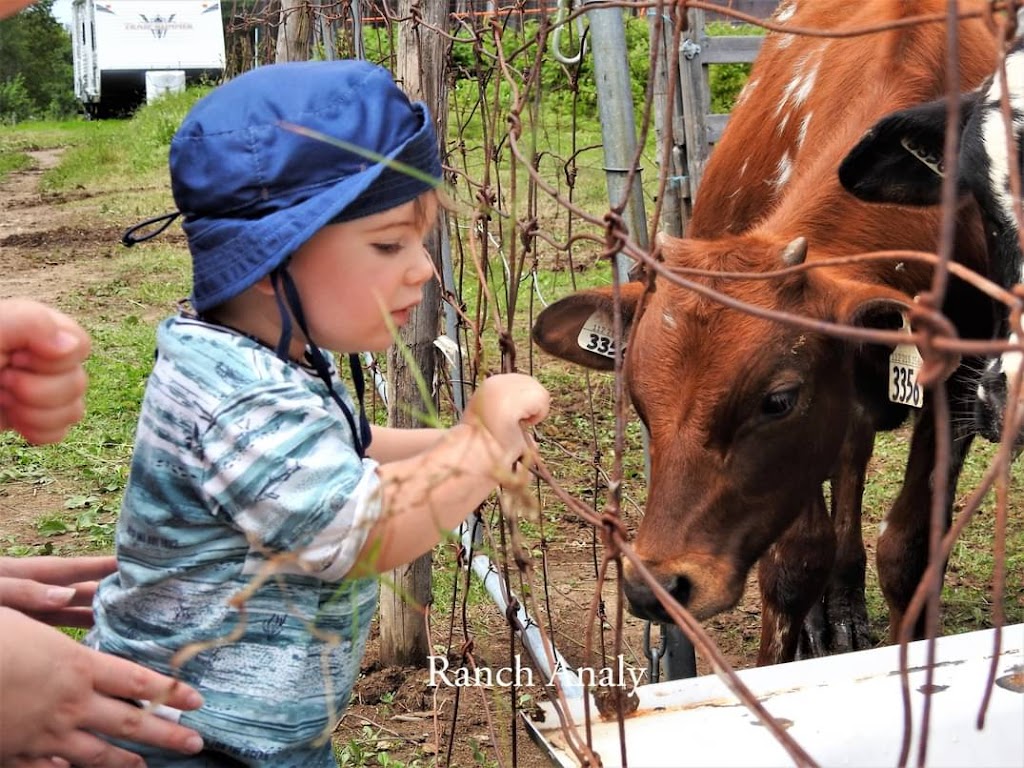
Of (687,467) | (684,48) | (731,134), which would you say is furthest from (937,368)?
(684,48)

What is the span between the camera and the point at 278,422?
164 cm

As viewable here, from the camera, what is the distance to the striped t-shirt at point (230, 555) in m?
1.64

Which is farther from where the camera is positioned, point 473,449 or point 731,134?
point 731,134

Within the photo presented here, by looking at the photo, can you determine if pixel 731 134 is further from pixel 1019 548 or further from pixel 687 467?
pixel 1019 548

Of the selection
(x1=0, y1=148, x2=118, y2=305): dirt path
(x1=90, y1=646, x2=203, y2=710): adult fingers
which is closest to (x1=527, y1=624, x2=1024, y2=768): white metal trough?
(x1=90, y1=646, x2=203, y2=710): adult fingers

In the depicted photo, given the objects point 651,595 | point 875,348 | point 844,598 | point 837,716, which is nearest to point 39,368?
point 837,716

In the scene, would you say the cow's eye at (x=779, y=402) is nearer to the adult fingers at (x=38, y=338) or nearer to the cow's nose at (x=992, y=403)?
the cow's nose at (x=992, y=403)

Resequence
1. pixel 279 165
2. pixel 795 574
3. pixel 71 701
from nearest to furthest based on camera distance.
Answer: pixel 71 701
pixel 279 165
pixel 795 574

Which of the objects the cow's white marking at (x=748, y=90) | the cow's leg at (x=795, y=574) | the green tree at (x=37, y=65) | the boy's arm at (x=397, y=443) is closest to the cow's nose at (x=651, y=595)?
the boy's arm at (x=397, y=443)

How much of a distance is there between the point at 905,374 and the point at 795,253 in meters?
0.40

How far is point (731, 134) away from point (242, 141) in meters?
3.00

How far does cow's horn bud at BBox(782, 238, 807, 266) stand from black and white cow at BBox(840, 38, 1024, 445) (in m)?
0.33

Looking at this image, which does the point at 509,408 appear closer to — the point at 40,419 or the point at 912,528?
the point at 40,419

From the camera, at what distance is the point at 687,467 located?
10.2ft
